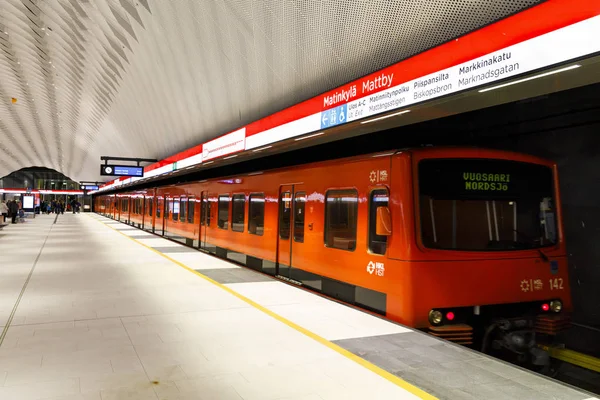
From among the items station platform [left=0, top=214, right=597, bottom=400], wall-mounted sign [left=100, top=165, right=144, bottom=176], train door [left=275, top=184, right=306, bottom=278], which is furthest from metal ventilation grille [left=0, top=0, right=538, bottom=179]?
station platform [left=0, top=214, right=597, bottom=400]

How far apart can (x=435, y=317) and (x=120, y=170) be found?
67.8 ft

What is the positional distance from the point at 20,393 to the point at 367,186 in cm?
443

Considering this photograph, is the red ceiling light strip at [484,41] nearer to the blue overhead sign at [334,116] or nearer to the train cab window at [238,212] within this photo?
the blue overhead sign at [334,116]

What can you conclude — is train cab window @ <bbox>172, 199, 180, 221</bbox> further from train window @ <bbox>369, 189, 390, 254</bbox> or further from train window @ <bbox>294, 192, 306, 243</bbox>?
train window @ <bbox>369, 189, 390, 254</bbox>

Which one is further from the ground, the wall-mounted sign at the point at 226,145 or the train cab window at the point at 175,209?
the wall-mounted sign at the point at 226,145

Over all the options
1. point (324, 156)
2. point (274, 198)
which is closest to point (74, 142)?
point (324, 156)

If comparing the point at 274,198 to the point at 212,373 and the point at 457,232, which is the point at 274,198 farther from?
the point at 212,373

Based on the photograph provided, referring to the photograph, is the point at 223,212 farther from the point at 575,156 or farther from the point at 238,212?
the point at 575,156

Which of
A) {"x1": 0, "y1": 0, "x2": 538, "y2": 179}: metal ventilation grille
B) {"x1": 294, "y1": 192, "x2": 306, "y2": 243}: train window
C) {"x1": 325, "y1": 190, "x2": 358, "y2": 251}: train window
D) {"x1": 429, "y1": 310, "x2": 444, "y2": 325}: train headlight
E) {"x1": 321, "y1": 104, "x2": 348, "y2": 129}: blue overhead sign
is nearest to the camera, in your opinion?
{"x1": 429, "y1": 310, "x2": 444, "y2": 325}: train headlight

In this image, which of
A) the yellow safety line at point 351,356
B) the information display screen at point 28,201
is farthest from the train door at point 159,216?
the information display screen at point 28,201

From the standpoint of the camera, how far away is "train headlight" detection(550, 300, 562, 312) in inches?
225

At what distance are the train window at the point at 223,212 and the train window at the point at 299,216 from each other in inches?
168

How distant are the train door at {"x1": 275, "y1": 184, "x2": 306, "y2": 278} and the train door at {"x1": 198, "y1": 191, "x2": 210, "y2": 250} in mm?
5504

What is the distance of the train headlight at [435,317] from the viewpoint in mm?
5281
